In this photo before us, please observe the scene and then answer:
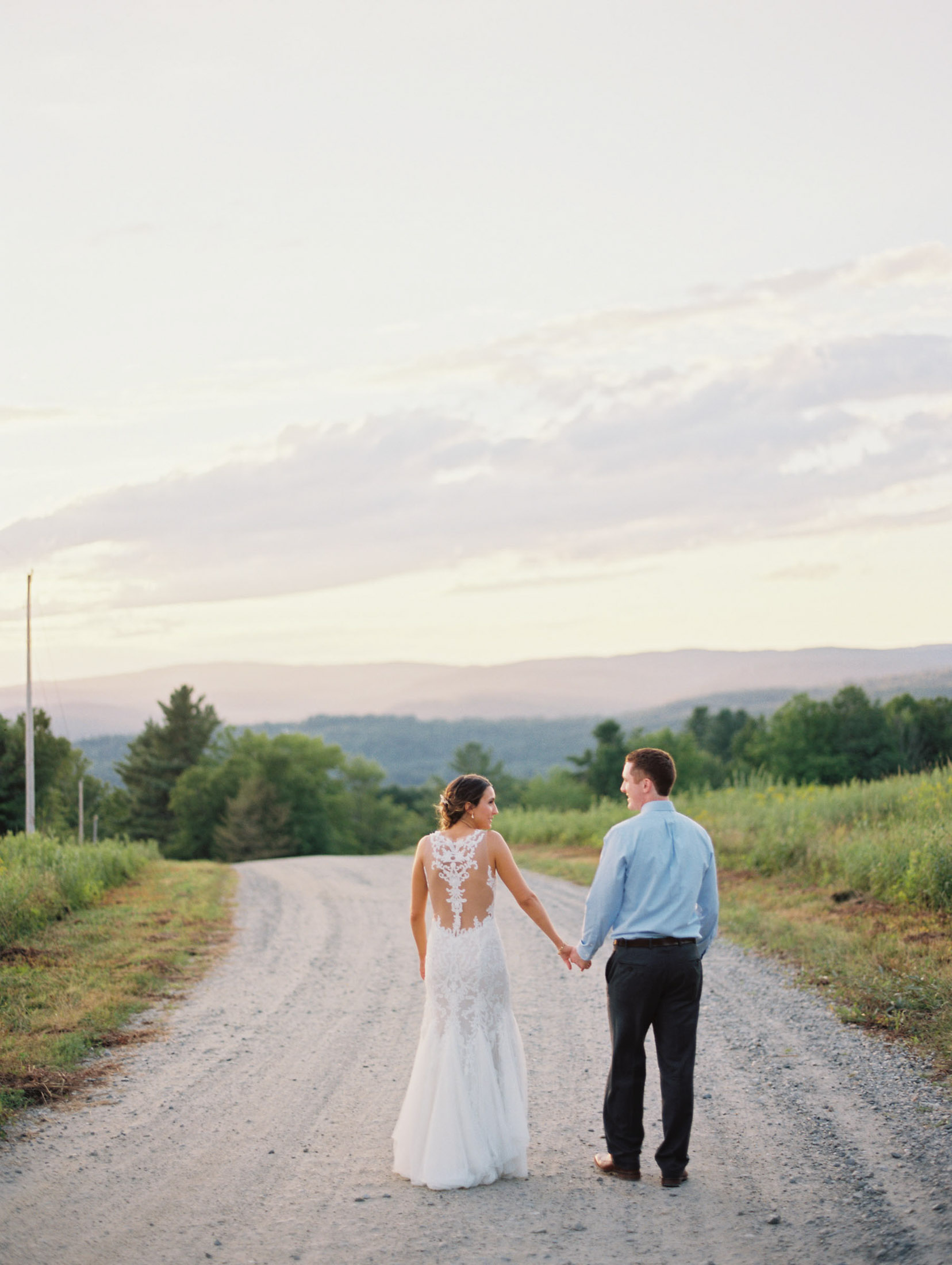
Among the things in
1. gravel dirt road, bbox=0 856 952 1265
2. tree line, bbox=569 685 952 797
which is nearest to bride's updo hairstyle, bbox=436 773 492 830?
gravel dirt road, bbox=0 856 952 1265

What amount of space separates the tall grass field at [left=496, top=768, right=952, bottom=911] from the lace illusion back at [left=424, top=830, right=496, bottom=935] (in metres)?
8.03

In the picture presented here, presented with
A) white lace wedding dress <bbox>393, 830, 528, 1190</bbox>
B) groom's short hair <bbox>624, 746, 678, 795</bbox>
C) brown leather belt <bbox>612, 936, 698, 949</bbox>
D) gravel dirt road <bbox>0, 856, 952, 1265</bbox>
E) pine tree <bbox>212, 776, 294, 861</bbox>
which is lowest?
pine tree <bbox>212, 776, 294, 861</bbox>

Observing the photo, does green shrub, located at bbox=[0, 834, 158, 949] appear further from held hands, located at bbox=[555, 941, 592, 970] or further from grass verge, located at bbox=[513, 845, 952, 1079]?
held hands, located at bbox=[555, 941, 592, 970]

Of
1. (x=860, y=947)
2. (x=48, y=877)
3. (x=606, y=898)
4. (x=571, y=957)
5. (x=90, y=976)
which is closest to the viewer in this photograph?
(x=606, y=898)

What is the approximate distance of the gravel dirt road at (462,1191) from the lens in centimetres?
450

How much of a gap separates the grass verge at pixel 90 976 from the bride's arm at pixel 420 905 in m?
2.78

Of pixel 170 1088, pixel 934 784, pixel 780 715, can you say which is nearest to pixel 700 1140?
pixel 170 1088

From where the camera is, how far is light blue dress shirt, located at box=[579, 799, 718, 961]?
5.22 meters

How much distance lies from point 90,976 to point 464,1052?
628 cm

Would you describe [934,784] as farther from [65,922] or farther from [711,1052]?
[65,922]

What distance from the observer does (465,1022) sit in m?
5.48

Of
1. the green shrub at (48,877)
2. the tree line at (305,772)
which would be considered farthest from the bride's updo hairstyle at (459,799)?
the tree line at (305,772)

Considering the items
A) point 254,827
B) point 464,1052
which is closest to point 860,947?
point 464,1052

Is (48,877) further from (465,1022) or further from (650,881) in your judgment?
(650,881)
